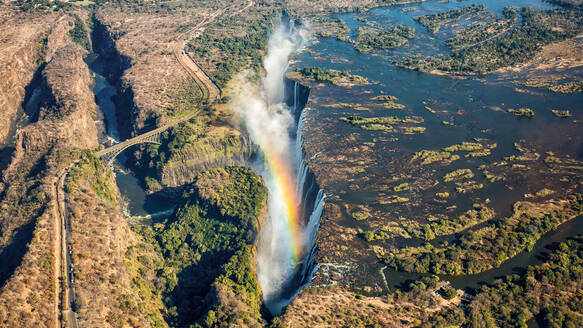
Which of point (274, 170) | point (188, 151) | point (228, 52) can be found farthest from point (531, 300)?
point (228, 52)

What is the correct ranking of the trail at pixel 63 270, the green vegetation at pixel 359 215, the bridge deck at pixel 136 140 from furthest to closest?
the bridge deck at pixel 136 140 < the green vegetation at pixel 359 215 < the trail at pixel 63 270

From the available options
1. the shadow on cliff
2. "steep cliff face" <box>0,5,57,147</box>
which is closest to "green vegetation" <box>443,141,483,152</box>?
the shadow on cliff

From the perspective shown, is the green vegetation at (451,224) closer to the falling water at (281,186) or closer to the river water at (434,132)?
the river water at (434,132)

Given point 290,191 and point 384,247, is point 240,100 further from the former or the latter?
point 384,247

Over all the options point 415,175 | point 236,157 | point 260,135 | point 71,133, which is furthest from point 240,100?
point 415,175

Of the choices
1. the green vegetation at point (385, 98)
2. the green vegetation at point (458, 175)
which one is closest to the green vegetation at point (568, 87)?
the green vegetation at point (385, 98)

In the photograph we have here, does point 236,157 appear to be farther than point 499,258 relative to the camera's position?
Yes

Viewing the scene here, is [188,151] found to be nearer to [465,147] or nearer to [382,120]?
[382,120]
